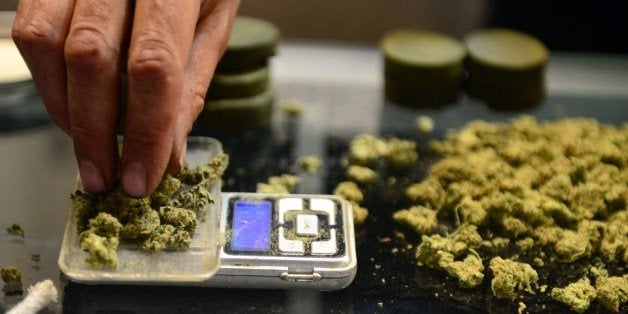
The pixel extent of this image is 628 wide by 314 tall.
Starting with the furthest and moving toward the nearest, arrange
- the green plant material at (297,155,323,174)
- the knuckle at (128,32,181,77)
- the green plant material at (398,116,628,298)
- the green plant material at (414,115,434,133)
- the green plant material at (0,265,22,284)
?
1. the green plant material at (414,115,434,133)
2. the green plant material at (297,155,323,174)
3. the green plant material at (398,116,628,298)
4. the green plant material at (0,265,22,284)
5. the knuckle at (128,32,181,77)

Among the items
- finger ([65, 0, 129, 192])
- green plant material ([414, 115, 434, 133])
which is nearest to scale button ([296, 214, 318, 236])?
finger ([65, 0, 129, 192])

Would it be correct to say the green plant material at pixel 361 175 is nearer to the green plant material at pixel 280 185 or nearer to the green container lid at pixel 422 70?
the green plant material at pixel 280 185

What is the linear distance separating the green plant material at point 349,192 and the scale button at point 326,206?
0.07m

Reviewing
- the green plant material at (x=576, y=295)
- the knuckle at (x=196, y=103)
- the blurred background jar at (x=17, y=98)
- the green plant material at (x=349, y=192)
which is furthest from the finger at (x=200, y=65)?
the green plant material at (x=576, y=295)

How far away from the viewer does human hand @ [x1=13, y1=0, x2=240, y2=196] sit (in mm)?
695

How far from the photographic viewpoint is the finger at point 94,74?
693 mm

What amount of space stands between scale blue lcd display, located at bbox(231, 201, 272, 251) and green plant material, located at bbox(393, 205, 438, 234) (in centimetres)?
16

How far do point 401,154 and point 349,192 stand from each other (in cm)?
12

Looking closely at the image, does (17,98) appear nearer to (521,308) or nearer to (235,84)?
(235,84)

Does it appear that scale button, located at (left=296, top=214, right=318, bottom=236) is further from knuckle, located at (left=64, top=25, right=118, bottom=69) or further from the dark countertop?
knuckle, located at (left=64, top=25, right=118, bottom=69)

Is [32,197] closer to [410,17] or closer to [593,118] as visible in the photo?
[410,17]

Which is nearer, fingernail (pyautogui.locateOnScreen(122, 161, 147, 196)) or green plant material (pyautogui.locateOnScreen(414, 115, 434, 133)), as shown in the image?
fingernail (pyautogui.locateOnScreen(122, 161, 147, 196))

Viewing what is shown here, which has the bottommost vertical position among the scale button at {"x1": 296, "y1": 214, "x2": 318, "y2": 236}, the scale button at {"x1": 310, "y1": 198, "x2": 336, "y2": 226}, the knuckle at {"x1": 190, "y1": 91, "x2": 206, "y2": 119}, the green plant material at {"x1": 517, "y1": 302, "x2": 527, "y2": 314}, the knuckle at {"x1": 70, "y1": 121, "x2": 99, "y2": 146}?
the green plant material at {"x1": 517, "y1": 302, "x2": 527, "y2": 314}

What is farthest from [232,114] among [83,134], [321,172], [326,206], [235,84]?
[83,134]
